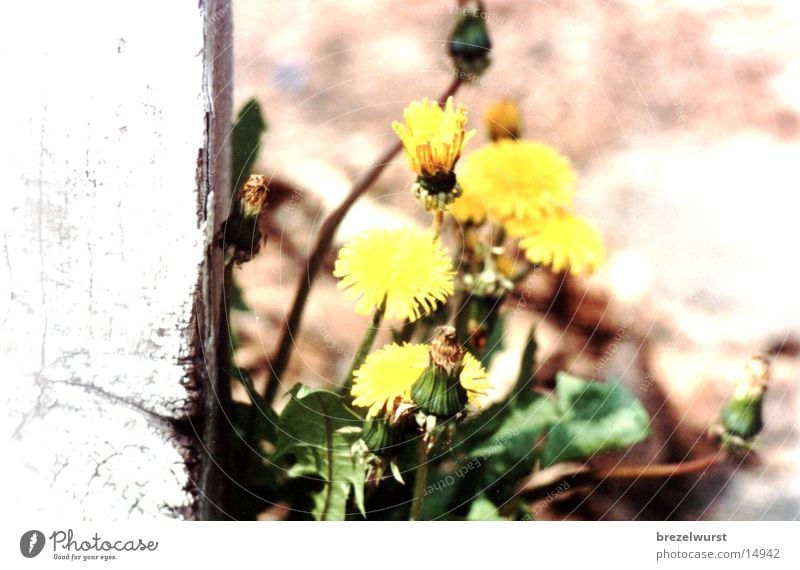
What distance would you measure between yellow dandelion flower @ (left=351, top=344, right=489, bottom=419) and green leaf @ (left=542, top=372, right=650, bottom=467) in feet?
0.25

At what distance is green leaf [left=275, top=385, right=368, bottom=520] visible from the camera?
506 mm

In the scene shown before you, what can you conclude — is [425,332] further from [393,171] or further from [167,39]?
[167,39]

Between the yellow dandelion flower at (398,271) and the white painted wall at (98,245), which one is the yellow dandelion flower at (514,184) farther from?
the white painted wall at (98,245)

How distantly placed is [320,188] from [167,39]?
134 millimetres

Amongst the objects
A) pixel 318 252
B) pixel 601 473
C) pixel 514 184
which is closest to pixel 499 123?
pixel 514 184

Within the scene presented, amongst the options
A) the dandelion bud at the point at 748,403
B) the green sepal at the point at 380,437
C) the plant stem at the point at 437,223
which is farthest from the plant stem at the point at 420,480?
the dandelion bud at the point at 748,403

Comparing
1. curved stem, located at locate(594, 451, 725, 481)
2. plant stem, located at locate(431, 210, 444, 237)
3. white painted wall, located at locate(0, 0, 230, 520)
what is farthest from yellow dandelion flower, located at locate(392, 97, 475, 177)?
curved stem, located at locate(594, 451, 725, 481)

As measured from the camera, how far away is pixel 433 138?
49cm

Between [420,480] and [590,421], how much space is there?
0.13 metres

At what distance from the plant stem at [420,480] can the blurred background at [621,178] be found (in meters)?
0.08

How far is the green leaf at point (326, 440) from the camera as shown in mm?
506

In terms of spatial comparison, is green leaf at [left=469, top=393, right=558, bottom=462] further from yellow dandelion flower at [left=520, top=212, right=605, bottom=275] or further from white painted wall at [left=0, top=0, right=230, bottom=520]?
white painted wall at [left=0, top=0, right=230, bottom=520]

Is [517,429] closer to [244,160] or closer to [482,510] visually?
[482,510]

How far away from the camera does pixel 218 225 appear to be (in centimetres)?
52
